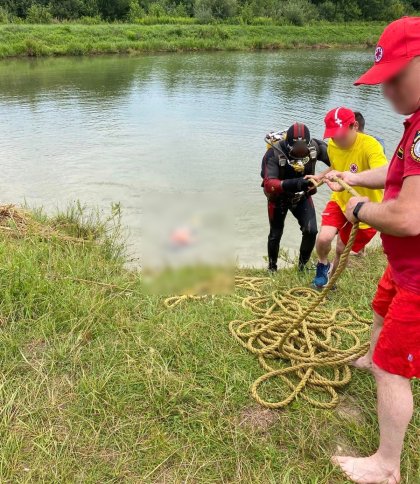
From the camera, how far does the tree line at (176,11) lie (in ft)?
127

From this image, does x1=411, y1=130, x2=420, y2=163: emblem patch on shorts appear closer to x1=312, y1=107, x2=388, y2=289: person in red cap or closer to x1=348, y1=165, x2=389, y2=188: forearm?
x1=348, y1=165, x2=389, y2=188: forearm

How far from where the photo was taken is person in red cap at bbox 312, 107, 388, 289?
4164mm

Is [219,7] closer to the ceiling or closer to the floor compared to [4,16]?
closer to the ceiling

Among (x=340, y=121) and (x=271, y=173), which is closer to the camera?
(x=340, y=121)

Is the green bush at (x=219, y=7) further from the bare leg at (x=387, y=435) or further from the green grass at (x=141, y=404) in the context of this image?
the bare leg at (x=387, y=435)

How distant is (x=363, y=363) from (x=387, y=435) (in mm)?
803

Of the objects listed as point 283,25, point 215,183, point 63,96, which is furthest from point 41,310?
point 283,25

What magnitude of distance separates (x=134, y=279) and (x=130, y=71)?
20.4m

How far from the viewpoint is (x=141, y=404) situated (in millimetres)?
2629

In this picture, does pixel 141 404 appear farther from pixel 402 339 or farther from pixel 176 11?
pixel 176 11

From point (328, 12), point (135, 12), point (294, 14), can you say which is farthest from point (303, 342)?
point (328, 12)

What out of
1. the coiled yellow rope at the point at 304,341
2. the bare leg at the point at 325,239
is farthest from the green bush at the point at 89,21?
the coiled yellow rope at the point at 304,341

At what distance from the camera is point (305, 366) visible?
2.91 metres

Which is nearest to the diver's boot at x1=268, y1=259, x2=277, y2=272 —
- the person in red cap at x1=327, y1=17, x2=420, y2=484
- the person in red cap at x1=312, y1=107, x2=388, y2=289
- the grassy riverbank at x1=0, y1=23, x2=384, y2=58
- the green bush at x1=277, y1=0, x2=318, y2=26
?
the person in red cap at x1=312, y1=107, x2=388, y2=289
